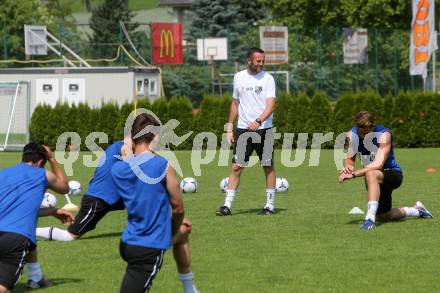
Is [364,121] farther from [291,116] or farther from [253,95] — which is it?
[291,116]

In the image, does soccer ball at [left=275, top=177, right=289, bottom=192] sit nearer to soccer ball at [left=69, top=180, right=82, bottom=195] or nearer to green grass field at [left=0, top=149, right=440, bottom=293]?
green grass field at [left=0, top=149, right=440, bottom=293]

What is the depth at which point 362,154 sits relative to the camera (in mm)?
13000

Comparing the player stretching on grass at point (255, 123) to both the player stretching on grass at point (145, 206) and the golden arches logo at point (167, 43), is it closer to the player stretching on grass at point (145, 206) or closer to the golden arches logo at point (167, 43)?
the player stretching on grass at point (145, 206)

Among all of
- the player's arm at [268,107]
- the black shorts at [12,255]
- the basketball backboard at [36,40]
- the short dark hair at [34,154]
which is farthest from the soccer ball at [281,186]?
the basketball backboard at [36,40]

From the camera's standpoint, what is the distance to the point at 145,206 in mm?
7504

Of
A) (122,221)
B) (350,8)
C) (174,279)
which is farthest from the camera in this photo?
(350,8)

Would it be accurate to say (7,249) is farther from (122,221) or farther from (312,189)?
(312,189)

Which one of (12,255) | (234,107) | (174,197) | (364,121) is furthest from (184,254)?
(234,107)

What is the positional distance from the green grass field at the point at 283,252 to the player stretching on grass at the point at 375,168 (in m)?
0.23

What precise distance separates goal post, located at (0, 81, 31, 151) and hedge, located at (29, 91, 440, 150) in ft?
4.36

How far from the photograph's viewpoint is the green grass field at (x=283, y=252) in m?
9.42

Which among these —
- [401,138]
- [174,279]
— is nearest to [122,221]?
[174,279]

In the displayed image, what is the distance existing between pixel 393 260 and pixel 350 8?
4992 cm

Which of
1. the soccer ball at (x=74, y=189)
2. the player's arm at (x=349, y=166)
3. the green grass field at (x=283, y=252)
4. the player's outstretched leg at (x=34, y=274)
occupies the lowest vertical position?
the soccer ball at (x=74, y=189)
